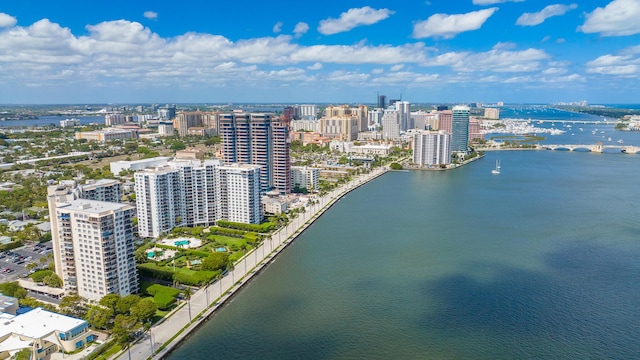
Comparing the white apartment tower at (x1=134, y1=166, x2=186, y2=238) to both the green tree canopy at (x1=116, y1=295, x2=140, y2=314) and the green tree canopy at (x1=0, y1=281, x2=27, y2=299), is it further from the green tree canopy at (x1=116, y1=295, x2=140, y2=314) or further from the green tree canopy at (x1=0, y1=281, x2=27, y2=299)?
the green tree canopy at (x1=116, y1=295, x2=140, y2=314)

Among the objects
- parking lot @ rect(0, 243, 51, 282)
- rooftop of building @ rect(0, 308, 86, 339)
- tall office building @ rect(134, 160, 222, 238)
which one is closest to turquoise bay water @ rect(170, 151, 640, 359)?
rooftop of building @ rect(0, 308, 86, 339)

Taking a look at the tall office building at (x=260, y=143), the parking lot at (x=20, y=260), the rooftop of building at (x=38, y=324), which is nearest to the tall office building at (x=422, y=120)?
the tall office building at (x=260, y=143)

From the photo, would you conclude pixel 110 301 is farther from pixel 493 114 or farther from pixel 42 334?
pixel 493 114

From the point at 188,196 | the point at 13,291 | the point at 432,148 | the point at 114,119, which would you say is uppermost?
the point at 114,119

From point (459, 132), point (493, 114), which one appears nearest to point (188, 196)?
point (459, 132)

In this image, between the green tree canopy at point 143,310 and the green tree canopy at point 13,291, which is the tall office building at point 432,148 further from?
the green tree canopy at point 13,291

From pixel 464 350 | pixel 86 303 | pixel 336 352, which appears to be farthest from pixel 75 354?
pixel 464 350

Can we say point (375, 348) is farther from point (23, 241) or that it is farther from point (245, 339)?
point (23, 241)
